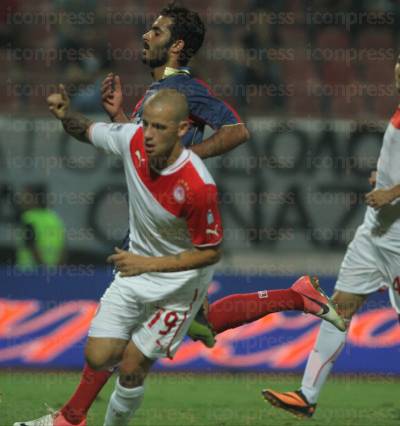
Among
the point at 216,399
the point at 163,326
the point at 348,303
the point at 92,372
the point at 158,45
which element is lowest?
the point at 216,399

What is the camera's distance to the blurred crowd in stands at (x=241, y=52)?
12383mm

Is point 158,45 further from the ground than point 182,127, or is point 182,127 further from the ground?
point 158,45

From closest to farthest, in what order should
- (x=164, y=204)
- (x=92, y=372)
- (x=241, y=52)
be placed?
(x=164, y=204) < (x=92, y=372) < (x=241, y=52)

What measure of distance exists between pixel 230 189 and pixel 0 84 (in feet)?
9.40

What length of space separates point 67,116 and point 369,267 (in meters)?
2.51

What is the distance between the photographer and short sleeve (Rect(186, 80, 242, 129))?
618cm

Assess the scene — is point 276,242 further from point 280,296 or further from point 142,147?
point 142,147

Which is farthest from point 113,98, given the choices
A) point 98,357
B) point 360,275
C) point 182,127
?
point 360,275

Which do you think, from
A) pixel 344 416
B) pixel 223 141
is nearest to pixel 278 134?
pixel 344 416

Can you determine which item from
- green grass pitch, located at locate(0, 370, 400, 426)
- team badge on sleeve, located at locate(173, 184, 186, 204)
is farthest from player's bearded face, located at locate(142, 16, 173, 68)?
green grass pitch, located at locate(0, 370, 400, 426)

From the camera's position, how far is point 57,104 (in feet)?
18.6

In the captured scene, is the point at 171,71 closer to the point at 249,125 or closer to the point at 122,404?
the point at 122,404

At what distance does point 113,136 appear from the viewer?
571 cm

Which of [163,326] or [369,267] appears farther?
[369,267]
